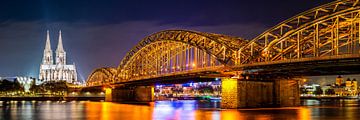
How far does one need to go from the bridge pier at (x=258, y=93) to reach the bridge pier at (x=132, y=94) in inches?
2612

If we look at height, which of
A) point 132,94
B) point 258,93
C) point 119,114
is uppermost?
point 258,93

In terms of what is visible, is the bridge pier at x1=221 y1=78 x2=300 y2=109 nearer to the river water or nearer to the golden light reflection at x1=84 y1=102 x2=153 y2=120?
the river water

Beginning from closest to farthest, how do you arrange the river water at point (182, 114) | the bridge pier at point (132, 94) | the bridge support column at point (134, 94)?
the river water at point (182, 114) → the bridge support column at point (134, 94) → the bridge pier at point (132, 94)

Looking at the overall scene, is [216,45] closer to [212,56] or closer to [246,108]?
[212,56]

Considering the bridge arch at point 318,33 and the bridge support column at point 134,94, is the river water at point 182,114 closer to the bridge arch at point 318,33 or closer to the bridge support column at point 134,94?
the bridge arch at point 318,33

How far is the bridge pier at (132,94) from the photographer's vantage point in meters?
155

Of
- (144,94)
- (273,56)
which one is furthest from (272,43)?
(144,94)

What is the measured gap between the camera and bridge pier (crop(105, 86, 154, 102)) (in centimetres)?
15475

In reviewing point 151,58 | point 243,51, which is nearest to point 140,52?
point 151,58

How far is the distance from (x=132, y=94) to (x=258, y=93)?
74386 mm

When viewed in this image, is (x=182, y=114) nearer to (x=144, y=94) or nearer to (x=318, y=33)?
(x=318, y=33)

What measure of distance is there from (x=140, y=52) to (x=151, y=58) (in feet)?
17.1

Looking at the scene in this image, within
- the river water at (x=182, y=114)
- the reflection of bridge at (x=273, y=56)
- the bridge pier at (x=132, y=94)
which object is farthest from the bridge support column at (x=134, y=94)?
the river water at (x=182, y=114)

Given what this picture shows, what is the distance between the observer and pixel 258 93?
89125 mm
